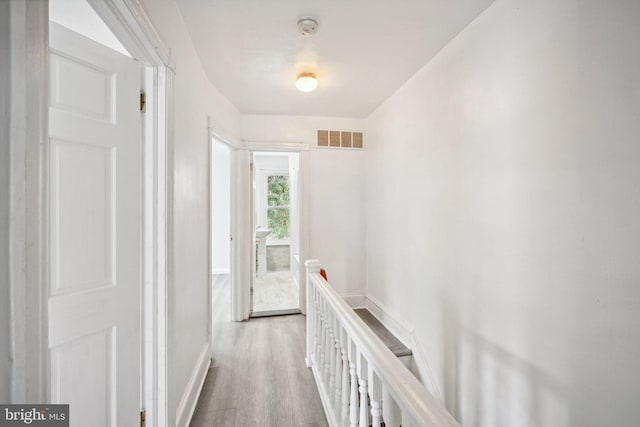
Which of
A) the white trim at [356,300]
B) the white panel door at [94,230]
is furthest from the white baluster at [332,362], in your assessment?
the white trim at [356,300]

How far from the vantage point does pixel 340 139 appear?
364 centimetres

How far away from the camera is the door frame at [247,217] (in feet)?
10.9

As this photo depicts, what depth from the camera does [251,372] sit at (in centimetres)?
231

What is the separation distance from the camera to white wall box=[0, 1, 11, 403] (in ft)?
1.64

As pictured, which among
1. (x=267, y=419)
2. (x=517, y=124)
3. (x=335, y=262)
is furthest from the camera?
(x=335, y=262)

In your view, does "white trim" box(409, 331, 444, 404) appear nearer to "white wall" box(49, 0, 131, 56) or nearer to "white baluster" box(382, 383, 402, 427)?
"white baluster" box(382, 383, 402, 427)

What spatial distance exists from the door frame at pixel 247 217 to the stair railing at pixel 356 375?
1.26 m

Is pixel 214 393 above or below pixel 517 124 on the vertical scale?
below

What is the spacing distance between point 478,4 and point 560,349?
1.82 m

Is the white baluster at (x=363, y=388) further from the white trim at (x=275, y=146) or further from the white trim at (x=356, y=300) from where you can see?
the white trim at (x=275, y=146)

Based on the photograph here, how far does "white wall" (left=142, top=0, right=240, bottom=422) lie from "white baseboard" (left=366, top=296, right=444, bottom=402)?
1.80 metres

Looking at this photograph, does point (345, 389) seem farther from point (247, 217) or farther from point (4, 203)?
point (247, 217)

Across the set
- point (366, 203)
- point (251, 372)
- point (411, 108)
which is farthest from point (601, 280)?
point (366, 203)

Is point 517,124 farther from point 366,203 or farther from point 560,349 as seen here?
point 366,203
